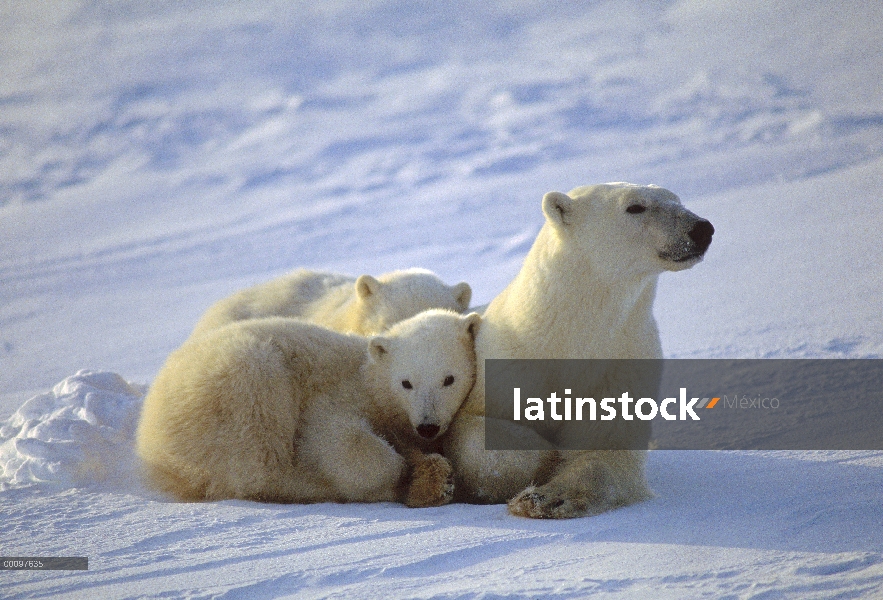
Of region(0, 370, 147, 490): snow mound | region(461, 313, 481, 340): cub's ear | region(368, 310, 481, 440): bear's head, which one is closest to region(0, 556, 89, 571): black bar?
region(0, 370, 147, 490): snow mound

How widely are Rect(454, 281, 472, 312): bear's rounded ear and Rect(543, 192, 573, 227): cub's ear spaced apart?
1851mm

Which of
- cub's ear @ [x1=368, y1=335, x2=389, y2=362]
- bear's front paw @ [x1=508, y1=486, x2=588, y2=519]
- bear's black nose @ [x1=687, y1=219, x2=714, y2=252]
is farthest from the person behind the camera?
cub's ear @ [x1=368, y1=335, x2=389, y2=362]

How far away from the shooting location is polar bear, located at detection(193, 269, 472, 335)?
5.05 meters

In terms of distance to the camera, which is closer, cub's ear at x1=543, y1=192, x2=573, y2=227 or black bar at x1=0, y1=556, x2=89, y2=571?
black bar at x1=0, y1=556, x2=89, y2=571

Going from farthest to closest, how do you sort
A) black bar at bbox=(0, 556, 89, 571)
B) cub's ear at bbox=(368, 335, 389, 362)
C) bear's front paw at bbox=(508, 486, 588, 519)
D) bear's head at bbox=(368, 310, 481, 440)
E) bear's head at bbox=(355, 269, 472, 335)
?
1. bear's head at bbox=(355, 269, 472, 335)
2. cub's ear at bbox=(368, 335, 389, 362)
3. bear's head at bbox=(368, 310, 481, 440)
4. bear's front paw at bbox=(508, 486, 588, 519)
5. black bar at bbox=(0, 556, 89, 571)

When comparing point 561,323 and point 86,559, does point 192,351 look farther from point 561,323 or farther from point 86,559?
point 561,323

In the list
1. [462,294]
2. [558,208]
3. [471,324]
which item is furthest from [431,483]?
[462,294]

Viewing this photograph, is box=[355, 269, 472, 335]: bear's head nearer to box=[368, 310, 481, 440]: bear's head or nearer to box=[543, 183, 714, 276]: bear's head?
box=[368, 310, 481, 440]: bear's head

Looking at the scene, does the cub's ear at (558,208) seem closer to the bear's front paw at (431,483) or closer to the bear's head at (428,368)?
the bear's head at (428,368)

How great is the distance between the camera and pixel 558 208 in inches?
132

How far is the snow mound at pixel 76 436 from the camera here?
3.77 metres

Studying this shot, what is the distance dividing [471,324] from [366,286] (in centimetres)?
159

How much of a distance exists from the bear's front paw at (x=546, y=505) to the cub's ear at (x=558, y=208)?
3.56ft

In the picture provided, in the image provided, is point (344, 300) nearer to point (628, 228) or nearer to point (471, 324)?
point (471, 324)
